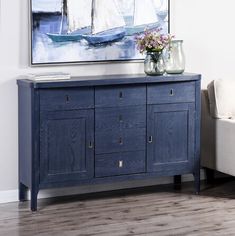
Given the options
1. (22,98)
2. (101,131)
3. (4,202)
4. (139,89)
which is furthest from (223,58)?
(4,202)

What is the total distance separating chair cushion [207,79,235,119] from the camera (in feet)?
16.2

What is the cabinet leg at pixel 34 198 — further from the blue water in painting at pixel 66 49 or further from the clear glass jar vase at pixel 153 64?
the clear glass jar vase at pixel 153 64

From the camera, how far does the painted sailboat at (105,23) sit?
4711 millimetres

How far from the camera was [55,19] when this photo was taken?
15.0 feet

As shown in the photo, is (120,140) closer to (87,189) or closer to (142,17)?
(87,189)

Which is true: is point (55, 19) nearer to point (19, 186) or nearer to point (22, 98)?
point (22, 98)

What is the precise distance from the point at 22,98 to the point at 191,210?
1355 mm

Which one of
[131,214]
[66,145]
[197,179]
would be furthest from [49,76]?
[197,179]

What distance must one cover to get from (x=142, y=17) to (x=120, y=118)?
827 millimetres

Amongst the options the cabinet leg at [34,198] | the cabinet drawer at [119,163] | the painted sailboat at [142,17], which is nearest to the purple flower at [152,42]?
the painted sailboat at [142,17]

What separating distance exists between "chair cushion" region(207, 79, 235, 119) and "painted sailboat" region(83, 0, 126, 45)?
0.79 meters

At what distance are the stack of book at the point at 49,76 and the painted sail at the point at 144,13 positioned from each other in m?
0.74

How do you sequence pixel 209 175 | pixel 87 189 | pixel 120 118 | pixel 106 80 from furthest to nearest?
pixel 209 175
pixel 87 189
pixel 120 118
pixel 106 80

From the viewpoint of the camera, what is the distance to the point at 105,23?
476 cm
